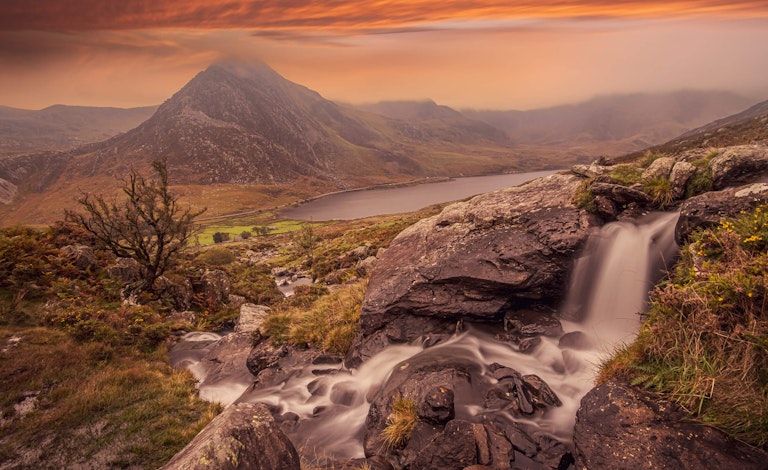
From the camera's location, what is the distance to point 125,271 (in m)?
20.1

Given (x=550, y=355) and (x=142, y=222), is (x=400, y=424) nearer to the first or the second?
(x=550, y=355)

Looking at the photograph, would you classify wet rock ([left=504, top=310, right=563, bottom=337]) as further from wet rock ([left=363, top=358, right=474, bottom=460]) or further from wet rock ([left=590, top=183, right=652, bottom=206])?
wet rock ([left=590, top=183, right=652, bottom=206])

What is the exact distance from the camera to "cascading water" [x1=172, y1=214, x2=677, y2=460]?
874cm

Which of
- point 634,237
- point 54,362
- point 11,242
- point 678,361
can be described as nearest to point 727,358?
point 678,361

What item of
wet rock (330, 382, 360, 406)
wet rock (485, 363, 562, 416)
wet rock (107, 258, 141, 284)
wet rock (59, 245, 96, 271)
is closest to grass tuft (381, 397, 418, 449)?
wet rock (485, 363, 562, 416)

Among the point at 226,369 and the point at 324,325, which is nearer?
the point at 226,369

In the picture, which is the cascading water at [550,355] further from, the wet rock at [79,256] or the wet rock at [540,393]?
the wet rock at [79,256]

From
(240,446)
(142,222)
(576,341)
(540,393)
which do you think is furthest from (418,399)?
(142,222)

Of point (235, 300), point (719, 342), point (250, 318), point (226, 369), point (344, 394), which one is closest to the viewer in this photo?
point (719, 342)

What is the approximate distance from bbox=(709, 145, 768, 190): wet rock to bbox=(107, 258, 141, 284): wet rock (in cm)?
2838

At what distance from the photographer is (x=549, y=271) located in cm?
1128

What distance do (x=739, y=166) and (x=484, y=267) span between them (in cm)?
868

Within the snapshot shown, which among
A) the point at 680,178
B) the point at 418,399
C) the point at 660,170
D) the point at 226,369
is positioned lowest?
the point at 226,369

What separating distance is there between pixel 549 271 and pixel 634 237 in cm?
310
